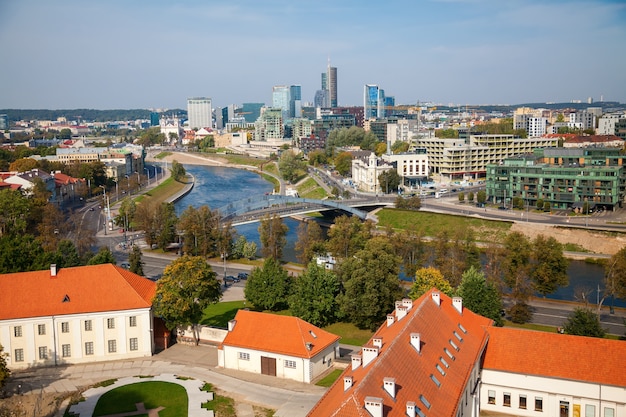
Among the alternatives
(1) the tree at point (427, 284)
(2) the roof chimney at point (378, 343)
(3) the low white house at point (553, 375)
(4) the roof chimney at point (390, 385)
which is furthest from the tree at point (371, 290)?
(4) the roof chimney at point (390, 385)

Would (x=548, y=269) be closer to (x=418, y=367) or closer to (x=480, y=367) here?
(x=480, y=367)

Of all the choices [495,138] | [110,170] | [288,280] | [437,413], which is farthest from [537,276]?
[110,170]

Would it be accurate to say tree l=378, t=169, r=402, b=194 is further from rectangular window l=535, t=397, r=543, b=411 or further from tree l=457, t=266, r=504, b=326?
rectangular window l=535, t=397, r=543, b=411

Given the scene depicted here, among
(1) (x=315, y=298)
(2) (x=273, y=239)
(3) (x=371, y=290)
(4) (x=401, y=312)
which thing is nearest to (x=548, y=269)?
(3) (x=371, y=290)

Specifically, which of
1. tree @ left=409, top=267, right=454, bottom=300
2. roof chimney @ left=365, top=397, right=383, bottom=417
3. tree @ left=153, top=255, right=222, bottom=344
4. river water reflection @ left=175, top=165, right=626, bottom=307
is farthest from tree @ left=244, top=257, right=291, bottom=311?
roof chimney @ left=365, top=397, right=383, bottom=417

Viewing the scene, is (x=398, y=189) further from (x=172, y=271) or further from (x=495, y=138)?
(x=172, y=271)
